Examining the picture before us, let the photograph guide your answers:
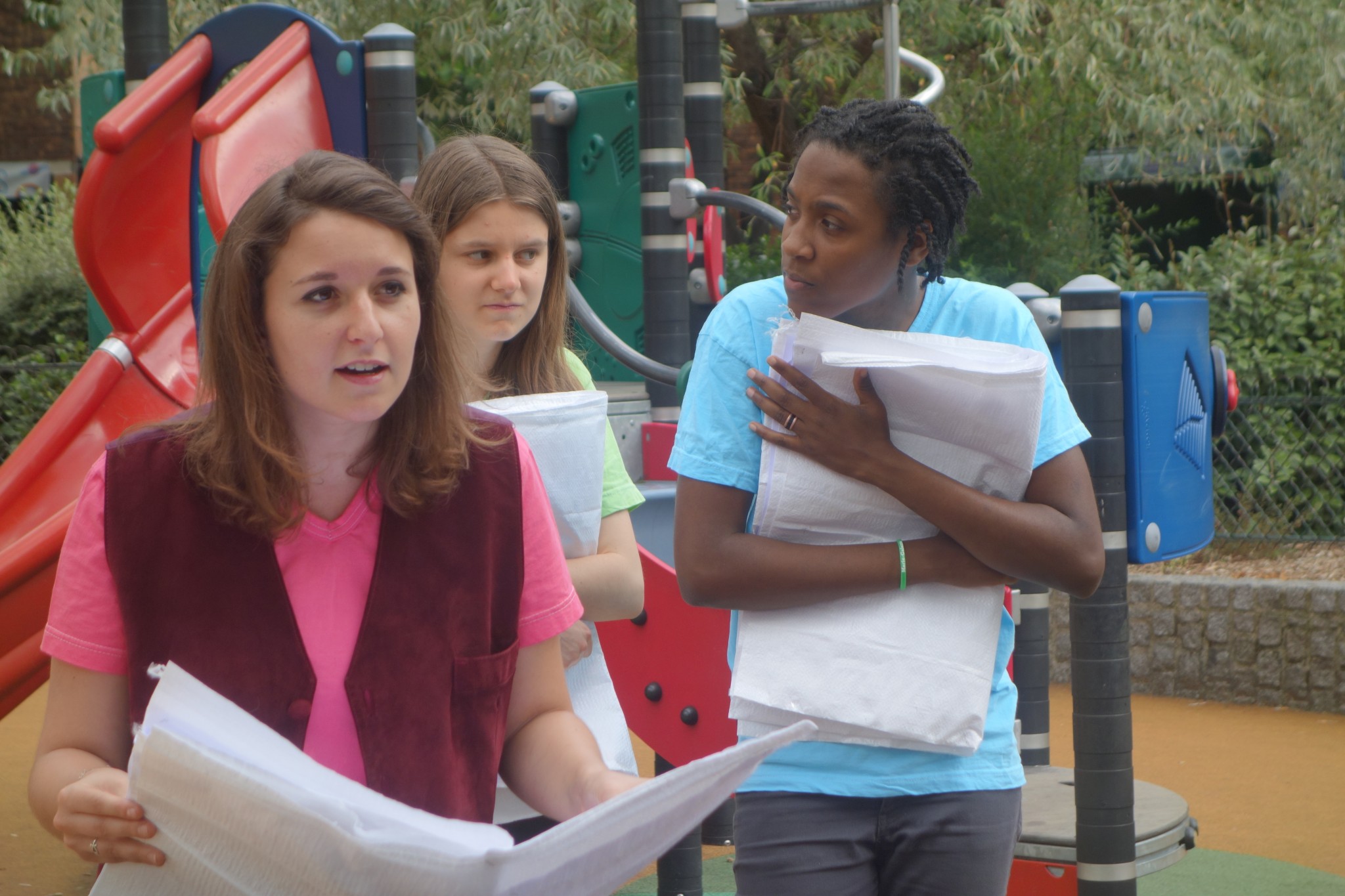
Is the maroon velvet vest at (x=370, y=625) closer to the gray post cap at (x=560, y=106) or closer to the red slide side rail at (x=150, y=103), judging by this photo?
the red slide side rail at (x=150, y=103)

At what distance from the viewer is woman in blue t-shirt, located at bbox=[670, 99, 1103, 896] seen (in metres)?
1.71

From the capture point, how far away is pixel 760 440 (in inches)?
71.0

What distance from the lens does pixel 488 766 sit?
1.48m

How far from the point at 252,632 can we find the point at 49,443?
3.61 m

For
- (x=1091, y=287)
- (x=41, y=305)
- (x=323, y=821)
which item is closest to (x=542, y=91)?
(x=1091, y=287)

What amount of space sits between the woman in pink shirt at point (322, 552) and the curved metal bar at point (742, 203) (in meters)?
2.73

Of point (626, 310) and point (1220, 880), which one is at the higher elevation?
point (626, 310)

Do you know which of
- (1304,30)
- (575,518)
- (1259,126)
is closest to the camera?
(575,518)

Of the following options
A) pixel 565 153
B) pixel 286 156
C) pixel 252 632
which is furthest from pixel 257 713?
pixel 565 153

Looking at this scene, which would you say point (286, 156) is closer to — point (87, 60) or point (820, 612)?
point (820, 612)

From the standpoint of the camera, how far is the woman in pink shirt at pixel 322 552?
137 centimetres

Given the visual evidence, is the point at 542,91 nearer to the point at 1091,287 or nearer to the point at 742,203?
the point at 742,203

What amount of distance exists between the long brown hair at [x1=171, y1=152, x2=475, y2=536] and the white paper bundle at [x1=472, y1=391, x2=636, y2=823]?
0.63 m

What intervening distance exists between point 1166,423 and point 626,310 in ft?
11.0
